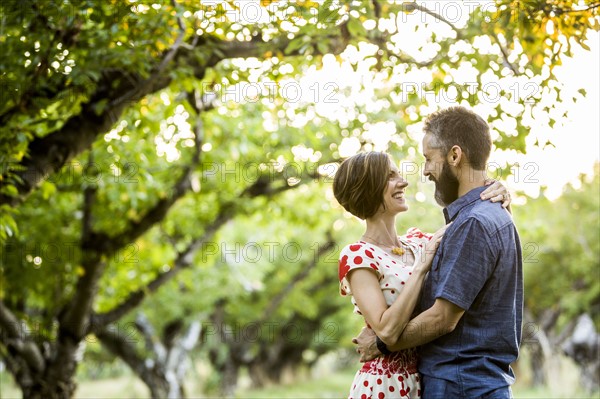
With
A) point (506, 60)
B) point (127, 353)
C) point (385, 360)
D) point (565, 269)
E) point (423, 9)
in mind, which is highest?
point (423, 9)

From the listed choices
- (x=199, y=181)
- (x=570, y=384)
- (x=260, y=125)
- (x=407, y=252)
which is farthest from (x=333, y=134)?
(x=570, y=384)

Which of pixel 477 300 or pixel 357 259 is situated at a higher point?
pixel 357 259

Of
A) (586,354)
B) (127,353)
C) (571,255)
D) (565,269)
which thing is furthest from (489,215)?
(565,269)

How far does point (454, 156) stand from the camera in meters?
3.38

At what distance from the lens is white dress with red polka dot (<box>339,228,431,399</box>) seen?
3320 millimetres

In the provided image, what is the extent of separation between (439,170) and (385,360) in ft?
3.05

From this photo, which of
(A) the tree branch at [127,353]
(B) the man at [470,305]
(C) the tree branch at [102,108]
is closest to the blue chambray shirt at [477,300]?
(B) the man at [470,305]

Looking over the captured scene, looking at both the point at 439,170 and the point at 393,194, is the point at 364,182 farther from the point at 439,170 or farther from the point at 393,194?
the point at 439,170

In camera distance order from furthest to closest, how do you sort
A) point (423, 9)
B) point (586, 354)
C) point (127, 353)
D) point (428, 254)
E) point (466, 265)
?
point (586, 354), point (127, 353), point (423, 9), point (428, 254), point (466, 265)

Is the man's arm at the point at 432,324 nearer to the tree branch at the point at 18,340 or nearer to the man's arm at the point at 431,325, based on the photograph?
the man's arm at the point at 431,325

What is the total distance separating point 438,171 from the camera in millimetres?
3428

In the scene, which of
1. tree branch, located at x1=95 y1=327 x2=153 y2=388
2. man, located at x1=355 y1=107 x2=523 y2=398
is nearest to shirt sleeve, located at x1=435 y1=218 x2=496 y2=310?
man, located at x1=355 y1=107 x2=523 y2=398

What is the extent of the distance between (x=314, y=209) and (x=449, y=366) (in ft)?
Answer: 39.8

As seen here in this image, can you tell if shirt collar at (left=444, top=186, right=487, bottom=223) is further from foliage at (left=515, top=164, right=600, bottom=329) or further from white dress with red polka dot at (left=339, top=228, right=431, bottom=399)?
foliage at (left=515, top=164, right=600, bottom=329)
